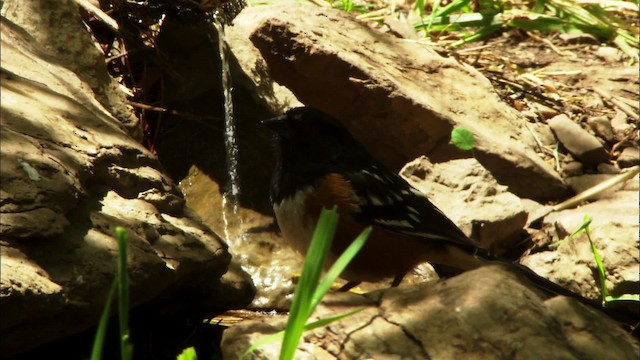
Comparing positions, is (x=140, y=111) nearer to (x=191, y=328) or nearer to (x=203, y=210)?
(x=203, y=210)

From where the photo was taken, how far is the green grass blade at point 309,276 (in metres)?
1.60

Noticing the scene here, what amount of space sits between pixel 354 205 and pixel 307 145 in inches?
A: 14.1

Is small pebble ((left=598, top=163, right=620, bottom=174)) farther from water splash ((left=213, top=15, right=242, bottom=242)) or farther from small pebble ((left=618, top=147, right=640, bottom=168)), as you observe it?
water splash ((left=213, top=15, right=242, bottom=242))

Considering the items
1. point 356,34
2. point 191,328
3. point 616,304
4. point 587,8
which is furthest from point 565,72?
point 191,328

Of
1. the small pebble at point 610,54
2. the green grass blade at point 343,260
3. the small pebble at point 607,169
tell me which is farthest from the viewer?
the small pebble at point 610,54

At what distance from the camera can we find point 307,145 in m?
3.71

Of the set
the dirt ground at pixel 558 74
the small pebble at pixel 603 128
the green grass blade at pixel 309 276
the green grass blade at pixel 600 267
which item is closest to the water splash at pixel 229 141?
the dirt ground at pixel 558 74

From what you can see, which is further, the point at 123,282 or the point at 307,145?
the point at 307,145

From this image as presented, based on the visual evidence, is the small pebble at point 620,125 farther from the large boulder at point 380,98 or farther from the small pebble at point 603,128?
the large boulder at point 380,98

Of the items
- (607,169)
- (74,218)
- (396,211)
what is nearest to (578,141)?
(607,169)

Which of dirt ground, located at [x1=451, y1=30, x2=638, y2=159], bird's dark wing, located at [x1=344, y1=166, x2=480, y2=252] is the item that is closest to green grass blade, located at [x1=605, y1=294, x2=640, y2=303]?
bird's dark wing, located at [x1=344, y1=166, x2=480, y2=252]

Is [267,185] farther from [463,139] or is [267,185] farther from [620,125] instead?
[620,125]

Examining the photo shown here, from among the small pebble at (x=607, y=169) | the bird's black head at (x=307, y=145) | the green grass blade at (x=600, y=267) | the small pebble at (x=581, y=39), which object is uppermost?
the bird's black head at (x=307, y=145)

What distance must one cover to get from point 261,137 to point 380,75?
33.7 inches
